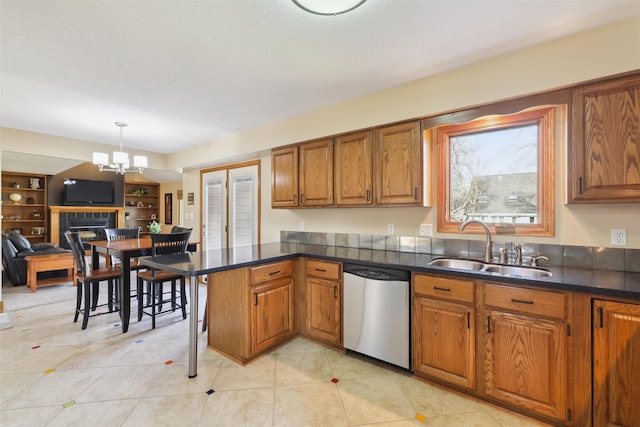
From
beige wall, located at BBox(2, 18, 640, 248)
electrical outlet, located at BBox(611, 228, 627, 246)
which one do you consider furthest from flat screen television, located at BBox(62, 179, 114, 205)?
electrical outlet, located at BBox(611, 228, 627, 246)

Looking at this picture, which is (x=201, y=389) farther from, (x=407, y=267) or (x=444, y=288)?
(x=444, y=288)

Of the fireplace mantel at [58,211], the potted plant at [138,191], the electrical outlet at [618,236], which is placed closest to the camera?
the electrical outlet at [618,236]

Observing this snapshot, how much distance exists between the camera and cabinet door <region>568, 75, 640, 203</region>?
5.54ft

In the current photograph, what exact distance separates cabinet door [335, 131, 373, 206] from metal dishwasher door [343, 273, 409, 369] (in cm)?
77

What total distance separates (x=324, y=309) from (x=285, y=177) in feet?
5.17

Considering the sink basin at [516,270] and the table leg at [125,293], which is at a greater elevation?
the sink basin at [516,270]

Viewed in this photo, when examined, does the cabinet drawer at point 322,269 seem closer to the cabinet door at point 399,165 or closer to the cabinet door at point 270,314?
the cabinet door at point 270,314

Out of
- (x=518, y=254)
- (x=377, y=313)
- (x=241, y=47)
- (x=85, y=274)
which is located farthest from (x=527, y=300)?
(x=85, y=274)

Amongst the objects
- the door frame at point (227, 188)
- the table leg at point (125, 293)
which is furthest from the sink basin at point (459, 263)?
the table leg at point (125, 293)

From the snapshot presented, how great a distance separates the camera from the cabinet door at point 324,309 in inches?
100

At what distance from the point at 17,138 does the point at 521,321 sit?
5.76 meters

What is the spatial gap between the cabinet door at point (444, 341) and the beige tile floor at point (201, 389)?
142 mm

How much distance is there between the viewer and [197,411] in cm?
180

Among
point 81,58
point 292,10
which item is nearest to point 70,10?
point 81,58
